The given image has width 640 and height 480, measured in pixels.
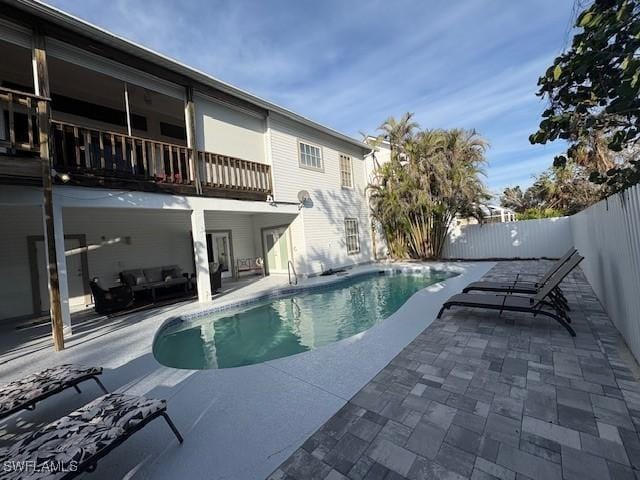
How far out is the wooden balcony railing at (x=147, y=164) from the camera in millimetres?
5988

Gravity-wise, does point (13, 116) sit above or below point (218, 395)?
above

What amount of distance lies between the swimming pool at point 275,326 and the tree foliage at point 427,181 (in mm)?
4371

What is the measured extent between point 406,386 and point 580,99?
323 cm

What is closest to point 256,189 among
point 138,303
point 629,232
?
point 138,303

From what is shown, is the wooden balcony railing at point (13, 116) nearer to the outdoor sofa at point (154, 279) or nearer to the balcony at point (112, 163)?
the balcony at point (112, 163)

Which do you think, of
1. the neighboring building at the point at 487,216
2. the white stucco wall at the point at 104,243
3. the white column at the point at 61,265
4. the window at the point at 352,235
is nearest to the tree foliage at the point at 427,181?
the neighboring building at the point at 487,216

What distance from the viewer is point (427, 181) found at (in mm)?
12133

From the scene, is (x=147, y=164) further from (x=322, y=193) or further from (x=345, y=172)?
(x=345, y=172)

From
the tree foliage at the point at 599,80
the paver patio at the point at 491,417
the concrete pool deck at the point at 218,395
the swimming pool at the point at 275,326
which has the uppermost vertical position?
the tree foliage at the point at 599,80

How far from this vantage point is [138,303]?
7.82m

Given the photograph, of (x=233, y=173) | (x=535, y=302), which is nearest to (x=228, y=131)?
(x=233, y=173)

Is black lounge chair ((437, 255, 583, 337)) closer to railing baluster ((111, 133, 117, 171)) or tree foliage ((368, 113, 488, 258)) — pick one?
railing baluster ((111, 133, 117, 171))

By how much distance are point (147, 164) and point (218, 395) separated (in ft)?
21.3

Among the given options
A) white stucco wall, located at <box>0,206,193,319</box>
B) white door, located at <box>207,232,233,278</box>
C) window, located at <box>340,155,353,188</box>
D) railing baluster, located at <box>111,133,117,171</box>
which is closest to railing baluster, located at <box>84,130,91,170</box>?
railing baluster, located at <box>111,133,117,171</box>
